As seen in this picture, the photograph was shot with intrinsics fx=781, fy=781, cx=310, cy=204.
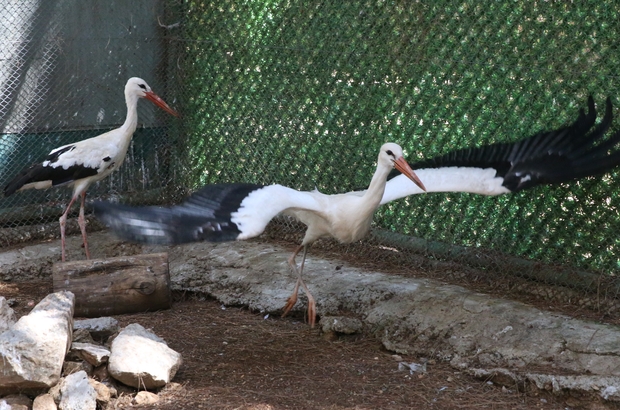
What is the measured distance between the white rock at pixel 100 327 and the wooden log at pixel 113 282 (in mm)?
820

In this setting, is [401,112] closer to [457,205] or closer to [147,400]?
[457,205]

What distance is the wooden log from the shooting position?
17.0 feet

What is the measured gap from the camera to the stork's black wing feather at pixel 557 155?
4152mm

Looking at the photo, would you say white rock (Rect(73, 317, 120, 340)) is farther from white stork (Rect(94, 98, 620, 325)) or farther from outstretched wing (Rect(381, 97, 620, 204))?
outstretched wing (Rect(381, 97, 620, 204))

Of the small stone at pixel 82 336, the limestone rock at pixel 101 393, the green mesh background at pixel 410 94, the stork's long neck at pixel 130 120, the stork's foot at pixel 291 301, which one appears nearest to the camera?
the limestone rock at pixel 101 393

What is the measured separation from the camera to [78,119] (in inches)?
268

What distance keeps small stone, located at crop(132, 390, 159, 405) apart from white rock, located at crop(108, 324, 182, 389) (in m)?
0.06

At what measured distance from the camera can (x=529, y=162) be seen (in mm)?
4418

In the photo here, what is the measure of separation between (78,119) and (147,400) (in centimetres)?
373

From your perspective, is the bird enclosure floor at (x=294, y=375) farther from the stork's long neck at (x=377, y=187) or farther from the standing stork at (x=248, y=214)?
the stork's long neck at (x=377, y=187)

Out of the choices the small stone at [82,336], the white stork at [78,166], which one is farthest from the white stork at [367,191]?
the white stork at [78,166]

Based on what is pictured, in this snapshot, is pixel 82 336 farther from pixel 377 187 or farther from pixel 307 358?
pixel 377 187

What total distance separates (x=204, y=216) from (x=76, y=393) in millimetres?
978

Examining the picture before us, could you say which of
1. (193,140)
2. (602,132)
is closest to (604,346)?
(602,132)
